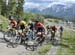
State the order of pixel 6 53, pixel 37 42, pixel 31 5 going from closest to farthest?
pixel 6 53 < pixel 37 42 < pixel 31 5

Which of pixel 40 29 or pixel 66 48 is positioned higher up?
pixel 40 29

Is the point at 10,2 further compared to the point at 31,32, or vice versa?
the point at 10,2

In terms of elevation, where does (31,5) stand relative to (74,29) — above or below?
above

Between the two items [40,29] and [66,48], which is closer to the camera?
[40,29]

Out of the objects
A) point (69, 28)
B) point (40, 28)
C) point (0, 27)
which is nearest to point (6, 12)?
point (69, 28)

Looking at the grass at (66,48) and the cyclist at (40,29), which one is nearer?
the grass at (66,48)

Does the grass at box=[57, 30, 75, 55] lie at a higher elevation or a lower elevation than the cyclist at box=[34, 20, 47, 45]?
lower

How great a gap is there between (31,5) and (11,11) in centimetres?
3168

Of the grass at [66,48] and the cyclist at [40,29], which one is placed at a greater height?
the cyclist at [40,29]

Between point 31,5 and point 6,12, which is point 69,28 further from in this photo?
point 31,5

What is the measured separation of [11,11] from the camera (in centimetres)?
6031

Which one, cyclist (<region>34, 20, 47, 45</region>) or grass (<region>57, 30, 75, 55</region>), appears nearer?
grass (<region>57, 30, 75, 55</region>)

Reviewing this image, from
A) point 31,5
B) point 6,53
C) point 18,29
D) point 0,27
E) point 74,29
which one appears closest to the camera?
point 6,53

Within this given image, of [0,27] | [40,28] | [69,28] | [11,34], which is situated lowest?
[69,28]
